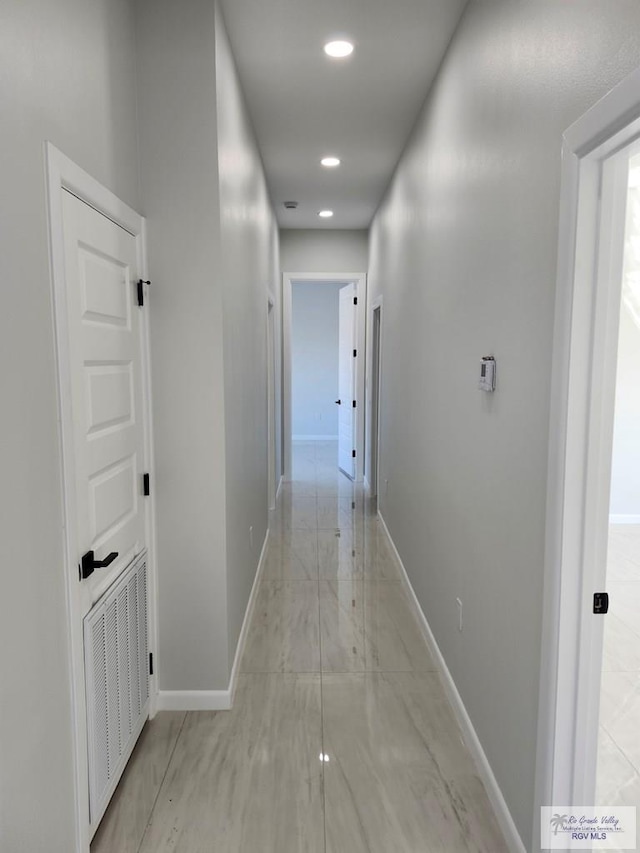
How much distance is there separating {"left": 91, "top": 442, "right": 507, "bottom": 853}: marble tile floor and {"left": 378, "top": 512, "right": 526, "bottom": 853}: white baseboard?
0.04 m

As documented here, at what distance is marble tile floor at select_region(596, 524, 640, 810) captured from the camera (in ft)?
6.88

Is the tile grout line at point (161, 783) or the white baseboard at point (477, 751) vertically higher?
the white baseboard at point (477, 751)

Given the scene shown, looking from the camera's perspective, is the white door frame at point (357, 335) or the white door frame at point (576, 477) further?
the white door frame at point (357, 335)

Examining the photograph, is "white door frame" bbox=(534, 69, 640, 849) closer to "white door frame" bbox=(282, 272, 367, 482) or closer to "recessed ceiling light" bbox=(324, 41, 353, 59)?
"recessed ceiling light" bbox=(324, 41, 353, 59)

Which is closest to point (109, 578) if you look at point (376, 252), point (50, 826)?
point (50, 826)

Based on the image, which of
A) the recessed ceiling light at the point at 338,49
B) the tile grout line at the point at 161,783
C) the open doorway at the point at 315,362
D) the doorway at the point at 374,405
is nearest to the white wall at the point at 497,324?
the recessed ceiling light at the point at 338,49

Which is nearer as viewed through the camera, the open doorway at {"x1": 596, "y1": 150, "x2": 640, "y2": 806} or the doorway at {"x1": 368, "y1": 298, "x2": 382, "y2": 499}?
the open doorway at {"x1": 596, "y1": 150, "x2": 640, "y2": 806}

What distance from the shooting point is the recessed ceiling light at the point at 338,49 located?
2.78 metres

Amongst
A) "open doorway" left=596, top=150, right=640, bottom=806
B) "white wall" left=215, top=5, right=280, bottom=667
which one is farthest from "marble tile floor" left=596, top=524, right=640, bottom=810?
"white wall" left=215, top=5, right=280, bottom=667

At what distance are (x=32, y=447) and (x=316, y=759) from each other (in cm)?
163

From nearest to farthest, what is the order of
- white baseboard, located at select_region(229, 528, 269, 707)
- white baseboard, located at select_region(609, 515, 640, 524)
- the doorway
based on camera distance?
white baseboard, located at select_region(229, 528, 269, 707) < white baseboard, located at select_region(609, 515, 640, 524) < the doorway

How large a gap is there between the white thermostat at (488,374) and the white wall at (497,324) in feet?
0.12

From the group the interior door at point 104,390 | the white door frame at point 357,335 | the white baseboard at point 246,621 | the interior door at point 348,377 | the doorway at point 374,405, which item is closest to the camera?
the interior door at point 104,390
